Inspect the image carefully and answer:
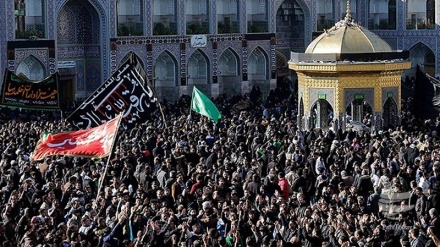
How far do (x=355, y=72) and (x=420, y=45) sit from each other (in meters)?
22.8

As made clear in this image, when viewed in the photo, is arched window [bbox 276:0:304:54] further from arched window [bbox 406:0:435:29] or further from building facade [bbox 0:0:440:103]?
arched window [bbox 406:0:435:29]

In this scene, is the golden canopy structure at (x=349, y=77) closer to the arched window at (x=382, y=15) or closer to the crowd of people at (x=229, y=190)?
the crowd of people at (x=229, y=190)

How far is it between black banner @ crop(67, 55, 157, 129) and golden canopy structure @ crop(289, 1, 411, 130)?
6879 mm

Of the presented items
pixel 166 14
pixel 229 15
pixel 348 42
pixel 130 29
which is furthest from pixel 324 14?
pixel 348 42

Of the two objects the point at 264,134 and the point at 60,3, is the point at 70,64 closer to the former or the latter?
the point at 60,3

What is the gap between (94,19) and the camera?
41031 mm

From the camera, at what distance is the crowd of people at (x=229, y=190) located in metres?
14.5

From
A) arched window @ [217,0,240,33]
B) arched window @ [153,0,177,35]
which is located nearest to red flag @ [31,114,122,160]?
arched window @ [153,0,177,35]

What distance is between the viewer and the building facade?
1526 inches

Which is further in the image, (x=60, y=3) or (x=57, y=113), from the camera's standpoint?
(x=60, y=3)

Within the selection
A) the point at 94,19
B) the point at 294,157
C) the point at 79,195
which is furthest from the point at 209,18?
the point at 79,195

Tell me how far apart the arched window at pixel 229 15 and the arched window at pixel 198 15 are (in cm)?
67

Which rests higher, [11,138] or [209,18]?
[209,18]

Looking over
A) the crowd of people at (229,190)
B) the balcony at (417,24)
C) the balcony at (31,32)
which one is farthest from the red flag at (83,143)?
the balcony at (417,24)
